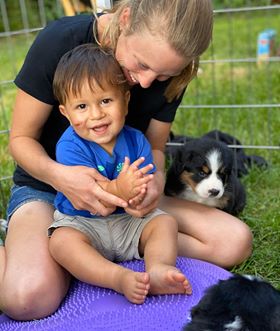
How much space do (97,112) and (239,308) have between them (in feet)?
3.15

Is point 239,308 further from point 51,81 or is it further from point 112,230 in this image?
point 51,81

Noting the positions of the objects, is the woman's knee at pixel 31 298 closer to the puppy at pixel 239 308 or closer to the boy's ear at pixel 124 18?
the puppy at pixel 239 308

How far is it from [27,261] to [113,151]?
0.52m

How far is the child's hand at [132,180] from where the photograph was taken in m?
2.04

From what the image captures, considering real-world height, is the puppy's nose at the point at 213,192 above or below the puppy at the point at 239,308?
below

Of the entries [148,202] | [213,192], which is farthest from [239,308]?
[213,192]

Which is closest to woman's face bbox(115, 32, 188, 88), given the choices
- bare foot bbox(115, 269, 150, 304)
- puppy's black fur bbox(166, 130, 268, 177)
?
bare foot bbox(115, 269, 150, 304)

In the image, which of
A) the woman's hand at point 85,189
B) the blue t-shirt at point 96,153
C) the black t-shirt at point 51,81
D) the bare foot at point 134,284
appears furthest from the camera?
the black t-shirt at point 51,81

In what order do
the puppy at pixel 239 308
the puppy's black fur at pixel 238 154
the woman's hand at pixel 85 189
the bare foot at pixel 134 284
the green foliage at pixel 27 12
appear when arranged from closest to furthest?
the puppy at pixel 239 308
the bare foot at pixel 134 284
the woman's hand at pixel 85 189
the puppy's black fur at pixel 238 154
the green foliage at pixel 27 12

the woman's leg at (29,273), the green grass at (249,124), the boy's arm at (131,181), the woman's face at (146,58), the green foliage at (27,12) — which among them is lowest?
the green foliage at (27,12)

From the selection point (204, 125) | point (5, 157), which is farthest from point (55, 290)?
point (204, 125)

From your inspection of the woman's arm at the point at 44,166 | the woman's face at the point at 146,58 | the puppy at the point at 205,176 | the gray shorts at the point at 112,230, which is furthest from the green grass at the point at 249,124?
the woman's face at the point at 146,58

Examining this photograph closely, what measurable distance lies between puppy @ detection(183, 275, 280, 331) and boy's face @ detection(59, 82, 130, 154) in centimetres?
82

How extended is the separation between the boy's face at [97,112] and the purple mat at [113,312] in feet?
1.89
